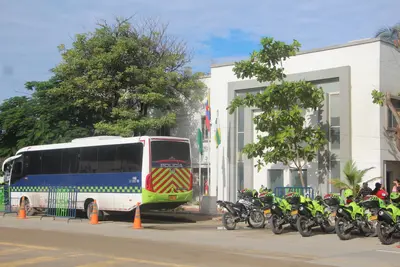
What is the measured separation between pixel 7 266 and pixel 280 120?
41.5 feet

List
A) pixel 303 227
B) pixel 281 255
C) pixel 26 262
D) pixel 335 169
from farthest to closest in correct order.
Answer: pixel 335 169 → pixel 303 227 → pixel 281 255 → pixel 26 262

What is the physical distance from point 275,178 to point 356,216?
1012cm

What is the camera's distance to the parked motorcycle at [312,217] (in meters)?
15.6

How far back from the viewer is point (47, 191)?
22719 millimetres

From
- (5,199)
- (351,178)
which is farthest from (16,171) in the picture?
(351,178)

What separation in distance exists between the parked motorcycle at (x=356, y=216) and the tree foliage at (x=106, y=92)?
47.2 ft

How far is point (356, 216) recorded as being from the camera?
14.7 meters

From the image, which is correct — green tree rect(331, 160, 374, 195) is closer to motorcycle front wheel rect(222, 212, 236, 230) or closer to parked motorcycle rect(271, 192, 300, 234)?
parked motorcycle rect(271, 192, 300, 234)

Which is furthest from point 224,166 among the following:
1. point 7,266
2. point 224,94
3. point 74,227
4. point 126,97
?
point 7,266

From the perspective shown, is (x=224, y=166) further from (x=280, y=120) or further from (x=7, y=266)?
(x=7, y=266)

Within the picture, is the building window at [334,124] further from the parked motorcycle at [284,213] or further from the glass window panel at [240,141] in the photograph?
the parked motorcycle at [284,213]

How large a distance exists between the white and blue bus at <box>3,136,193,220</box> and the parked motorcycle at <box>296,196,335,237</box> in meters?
5.78

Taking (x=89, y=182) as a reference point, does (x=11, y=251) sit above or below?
below

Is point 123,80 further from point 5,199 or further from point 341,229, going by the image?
point 341,229
